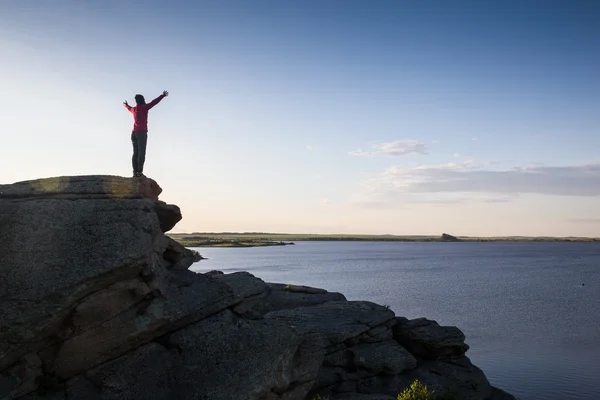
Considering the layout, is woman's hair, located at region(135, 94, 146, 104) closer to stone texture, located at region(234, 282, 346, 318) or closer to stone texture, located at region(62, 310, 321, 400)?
stone texture, located at region(62, 310, 321, 400)

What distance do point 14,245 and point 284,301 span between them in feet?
65.7

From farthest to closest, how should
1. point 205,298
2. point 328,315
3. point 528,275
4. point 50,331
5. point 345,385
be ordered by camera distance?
1. point 528,275
2. point 328,315
3. point 345,385
4. point 205,298
5. point 50,331

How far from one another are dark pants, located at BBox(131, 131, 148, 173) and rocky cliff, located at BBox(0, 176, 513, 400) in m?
1.28

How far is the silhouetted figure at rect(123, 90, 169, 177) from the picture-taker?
73.7 feet

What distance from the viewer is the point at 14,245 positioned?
17859 millimetres

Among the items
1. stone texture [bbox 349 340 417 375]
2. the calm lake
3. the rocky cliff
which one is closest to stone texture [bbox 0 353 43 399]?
the rocky cliff

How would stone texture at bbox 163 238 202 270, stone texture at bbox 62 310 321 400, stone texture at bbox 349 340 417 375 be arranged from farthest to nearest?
stone texture at bbox 349 340 417 375 → stone texture at bbox 163 238 202 270 → stone texture at bbox 62 310 321 400

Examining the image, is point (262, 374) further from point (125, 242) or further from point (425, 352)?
point (425, 352)

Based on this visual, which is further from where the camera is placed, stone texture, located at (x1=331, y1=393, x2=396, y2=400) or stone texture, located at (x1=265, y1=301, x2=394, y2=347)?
stone texture, located at (x1=265, y1=301, x2=394, y2=347)

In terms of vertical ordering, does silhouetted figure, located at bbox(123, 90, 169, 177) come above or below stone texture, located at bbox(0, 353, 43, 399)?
above

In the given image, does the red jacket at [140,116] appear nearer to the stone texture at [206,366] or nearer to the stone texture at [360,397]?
the stone texture at [206,366]

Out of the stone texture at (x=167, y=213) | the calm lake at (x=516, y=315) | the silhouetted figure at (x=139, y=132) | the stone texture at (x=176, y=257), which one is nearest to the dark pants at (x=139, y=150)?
the silhouetted figure at (x=139, y=132)

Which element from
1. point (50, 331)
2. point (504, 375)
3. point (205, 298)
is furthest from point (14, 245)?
Answer: point (504, 375)

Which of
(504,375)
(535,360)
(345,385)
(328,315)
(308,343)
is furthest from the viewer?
(535,360)
